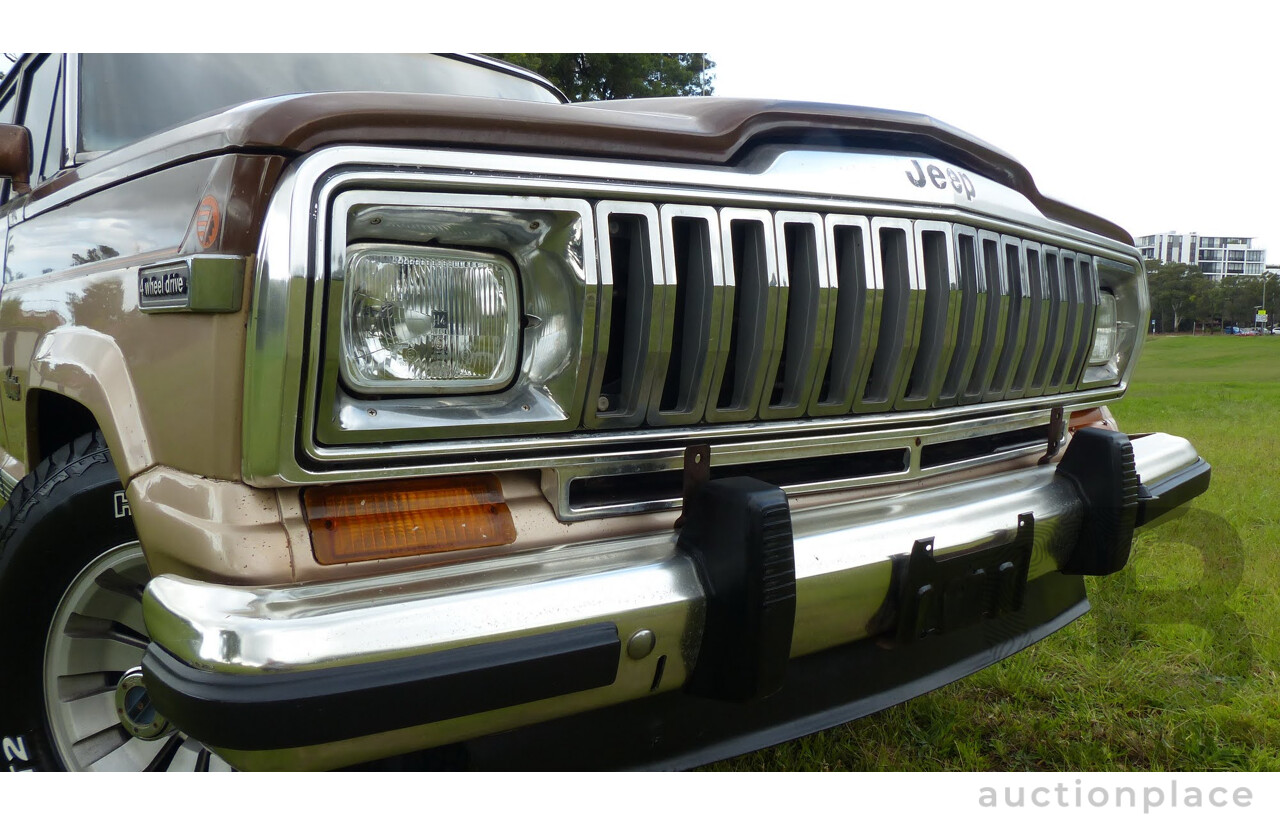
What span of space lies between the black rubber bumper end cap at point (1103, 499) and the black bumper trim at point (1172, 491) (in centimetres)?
14

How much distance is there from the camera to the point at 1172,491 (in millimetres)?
2430

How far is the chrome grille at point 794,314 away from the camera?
1.53m

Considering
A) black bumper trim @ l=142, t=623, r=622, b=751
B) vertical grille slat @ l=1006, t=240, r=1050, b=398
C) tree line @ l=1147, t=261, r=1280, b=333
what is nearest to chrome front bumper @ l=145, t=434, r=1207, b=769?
black bumper trim @ l=142, t=623, r=622, b=751

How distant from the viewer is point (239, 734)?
1158 mm

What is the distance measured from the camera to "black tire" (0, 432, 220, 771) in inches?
69.0

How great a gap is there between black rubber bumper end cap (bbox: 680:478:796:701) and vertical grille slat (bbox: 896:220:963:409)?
631 millimetres

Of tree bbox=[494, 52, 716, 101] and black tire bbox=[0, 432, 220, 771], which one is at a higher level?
tree bbox=[494, 52, 716, 101]

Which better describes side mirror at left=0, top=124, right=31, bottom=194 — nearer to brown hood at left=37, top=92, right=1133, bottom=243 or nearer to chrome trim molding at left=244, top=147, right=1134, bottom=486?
brown hood at left=37, top=92, right=1133, bottom=243

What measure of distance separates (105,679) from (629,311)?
145cm

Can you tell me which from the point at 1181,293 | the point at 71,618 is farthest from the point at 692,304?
the point at 1181,293

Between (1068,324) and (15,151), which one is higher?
(15,151)

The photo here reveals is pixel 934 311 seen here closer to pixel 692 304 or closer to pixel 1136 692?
pixel 692 304

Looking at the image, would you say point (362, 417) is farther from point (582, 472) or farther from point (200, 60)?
point (200, 60)

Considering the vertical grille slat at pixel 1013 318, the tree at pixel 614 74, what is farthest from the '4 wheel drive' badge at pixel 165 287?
the tree at pixel 614 74
